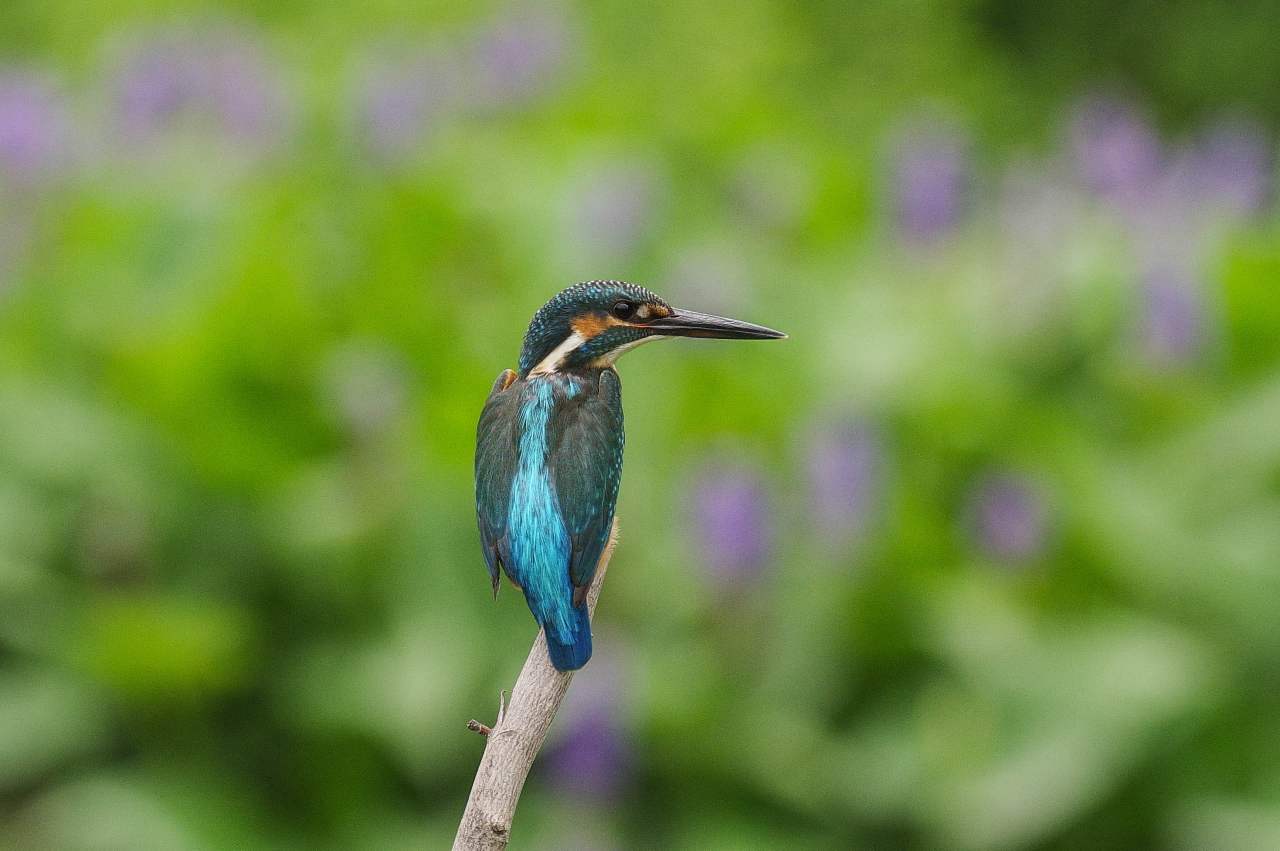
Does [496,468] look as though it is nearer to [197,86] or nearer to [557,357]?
[557,357]

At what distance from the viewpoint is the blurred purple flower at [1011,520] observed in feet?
11.4

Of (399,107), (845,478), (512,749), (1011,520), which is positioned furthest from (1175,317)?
(512,749)

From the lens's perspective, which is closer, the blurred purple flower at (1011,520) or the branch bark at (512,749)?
the branch bark at (512,749)

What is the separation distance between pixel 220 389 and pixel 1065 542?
2.10m

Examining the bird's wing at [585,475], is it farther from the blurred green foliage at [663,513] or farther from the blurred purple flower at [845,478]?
the blurred purple flower at [845,478]

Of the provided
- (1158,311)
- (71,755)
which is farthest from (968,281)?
(71,755)

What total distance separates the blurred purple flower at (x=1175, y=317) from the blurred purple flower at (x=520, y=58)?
102 inches

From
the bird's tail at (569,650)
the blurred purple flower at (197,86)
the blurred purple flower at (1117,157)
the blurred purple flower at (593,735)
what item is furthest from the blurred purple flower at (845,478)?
the blurred purple flower at (197,86)

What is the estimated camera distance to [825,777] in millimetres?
3512

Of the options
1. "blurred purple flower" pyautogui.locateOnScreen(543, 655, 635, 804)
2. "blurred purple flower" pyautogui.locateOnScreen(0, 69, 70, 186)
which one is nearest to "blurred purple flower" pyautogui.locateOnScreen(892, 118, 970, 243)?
"blurred purple flower" pyautogui.locateOnScreen(543, 655, 635, 804)

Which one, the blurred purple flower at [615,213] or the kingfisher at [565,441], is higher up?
the blurred purple flower at [615,213]

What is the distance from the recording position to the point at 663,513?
3604 mm

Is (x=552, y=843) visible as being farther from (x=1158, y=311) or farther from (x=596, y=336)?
(x=596, y=336)

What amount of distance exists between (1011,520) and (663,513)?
774 mm
